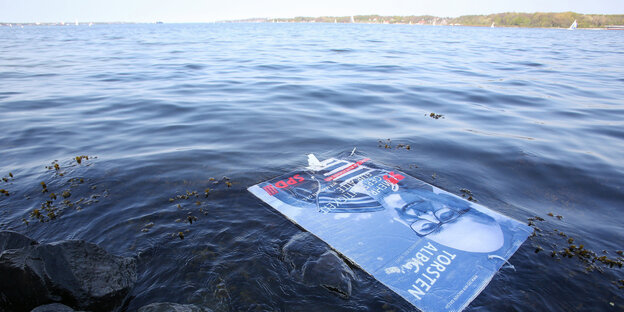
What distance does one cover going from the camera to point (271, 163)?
213 inches

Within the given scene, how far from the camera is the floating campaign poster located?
2.88 metres

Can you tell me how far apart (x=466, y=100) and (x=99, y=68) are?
53.1ft

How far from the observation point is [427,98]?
10.1 meters

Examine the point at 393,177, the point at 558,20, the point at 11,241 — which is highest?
the point at 558,20

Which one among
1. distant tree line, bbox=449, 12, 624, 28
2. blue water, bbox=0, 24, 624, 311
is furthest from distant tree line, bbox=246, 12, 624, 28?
blue water, bbox=0, 24, 624, 311

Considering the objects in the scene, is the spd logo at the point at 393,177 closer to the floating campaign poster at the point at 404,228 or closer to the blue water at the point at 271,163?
the floating campaign poster at the point at 404,228

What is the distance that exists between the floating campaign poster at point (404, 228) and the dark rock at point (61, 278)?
1.90 m

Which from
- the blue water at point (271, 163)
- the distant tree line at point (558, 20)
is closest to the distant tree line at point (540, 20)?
the distant tree line at point (558, 20)

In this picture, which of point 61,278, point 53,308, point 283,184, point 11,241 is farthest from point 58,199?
point 283,184

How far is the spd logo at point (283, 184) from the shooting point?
4404 mm

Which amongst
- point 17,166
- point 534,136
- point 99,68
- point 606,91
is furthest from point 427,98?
point 99,68

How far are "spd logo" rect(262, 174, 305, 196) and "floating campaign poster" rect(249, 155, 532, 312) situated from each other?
0.05ft

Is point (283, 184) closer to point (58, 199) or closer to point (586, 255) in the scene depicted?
point (58, 199)

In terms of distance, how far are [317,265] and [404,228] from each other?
48.9 inches
